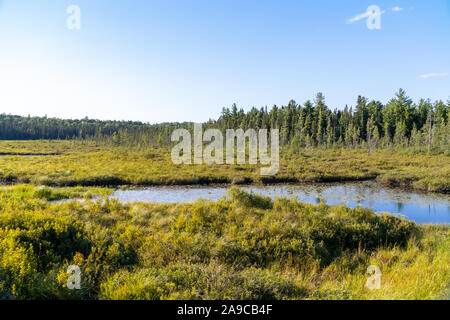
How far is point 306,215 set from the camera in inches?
405

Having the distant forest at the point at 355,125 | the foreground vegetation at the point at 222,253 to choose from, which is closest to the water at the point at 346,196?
the foreground vegetation at the point at 222,253

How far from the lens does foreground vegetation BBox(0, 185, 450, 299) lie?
4812 mm

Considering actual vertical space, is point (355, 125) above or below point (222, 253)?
above

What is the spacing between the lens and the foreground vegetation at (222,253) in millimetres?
4812

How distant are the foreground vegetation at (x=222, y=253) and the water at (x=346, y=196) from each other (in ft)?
15.7

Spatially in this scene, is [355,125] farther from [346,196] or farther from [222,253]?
[222,253]

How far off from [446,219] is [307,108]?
69009 millimetres

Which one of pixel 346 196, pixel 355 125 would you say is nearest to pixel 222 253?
pixel 346 196

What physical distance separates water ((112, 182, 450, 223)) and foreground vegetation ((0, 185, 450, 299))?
478cm

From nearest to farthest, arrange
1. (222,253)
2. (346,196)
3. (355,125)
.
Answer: (222,253) → (346,196) → (355,125)

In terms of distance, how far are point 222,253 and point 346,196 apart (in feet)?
51.7

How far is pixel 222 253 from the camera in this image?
7094 mm
